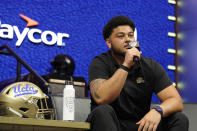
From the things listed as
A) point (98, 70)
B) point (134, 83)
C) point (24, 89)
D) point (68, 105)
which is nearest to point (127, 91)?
point (134, 83)

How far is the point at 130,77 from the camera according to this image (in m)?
2.04

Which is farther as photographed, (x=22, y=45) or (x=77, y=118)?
(x=22, y=45)

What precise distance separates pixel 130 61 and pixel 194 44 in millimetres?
3023

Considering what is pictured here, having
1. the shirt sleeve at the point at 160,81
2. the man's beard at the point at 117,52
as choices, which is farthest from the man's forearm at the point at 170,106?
the man's beard at the point at 117,52

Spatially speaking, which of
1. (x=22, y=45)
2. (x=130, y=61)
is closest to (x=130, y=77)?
(x=130, y=61)

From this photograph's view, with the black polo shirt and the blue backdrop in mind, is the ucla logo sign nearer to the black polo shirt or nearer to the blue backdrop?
the black polo shirt

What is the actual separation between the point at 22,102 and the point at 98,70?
492 millimetres

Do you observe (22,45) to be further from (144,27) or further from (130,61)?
(130,61)

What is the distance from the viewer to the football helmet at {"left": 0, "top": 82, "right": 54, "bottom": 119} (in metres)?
1.65

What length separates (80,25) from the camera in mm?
4391

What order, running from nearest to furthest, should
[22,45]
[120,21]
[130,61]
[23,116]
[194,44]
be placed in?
[23,116] < [130,61] < [120,21] < [22,45] < [194,44]

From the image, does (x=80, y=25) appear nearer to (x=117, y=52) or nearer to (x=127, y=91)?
(x=117, y=52)

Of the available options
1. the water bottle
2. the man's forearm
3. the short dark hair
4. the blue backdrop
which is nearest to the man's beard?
the short dark hair

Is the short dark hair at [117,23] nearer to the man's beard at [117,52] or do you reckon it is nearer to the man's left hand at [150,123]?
the man's beard at [117,52]
